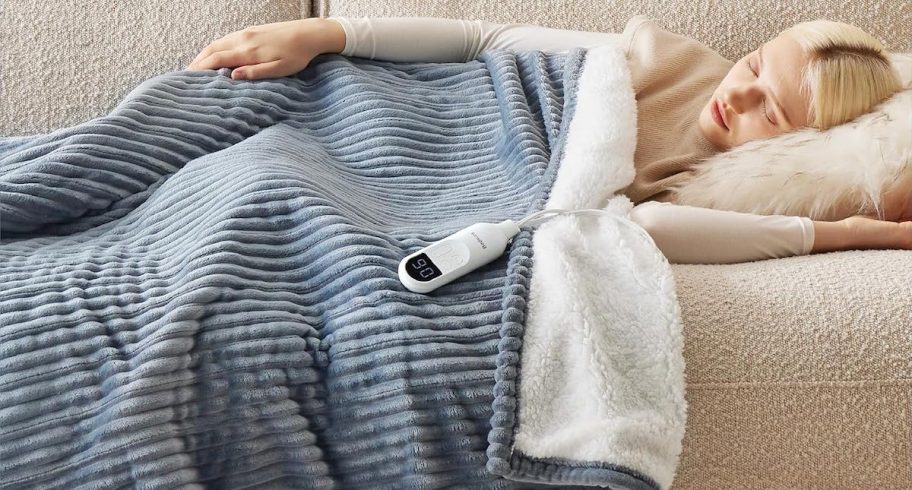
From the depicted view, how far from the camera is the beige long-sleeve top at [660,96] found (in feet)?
3.02

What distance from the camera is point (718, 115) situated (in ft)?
3.57

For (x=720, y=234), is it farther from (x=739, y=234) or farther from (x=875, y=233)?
(x=875, y=233)

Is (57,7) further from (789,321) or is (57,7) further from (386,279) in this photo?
(789,321)

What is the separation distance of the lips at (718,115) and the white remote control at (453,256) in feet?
1.30

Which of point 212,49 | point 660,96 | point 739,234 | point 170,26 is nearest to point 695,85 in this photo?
point 660,96

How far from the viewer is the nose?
106 cm

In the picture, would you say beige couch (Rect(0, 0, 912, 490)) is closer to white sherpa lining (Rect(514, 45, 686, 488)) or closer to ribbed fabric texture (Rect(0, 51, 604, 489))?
white sherpa lining (Rect(514, 45, 686, 488))

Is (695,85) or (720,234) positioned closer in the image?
(720,234)

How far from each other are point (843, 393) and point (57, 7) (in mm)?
1218

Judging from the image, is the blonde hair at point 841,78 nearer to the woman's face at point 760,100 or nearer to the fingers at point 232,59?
the woman's face at point 760,100

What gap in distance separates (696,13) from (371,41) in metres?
0.53

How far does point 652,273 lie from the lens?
32.2 inches

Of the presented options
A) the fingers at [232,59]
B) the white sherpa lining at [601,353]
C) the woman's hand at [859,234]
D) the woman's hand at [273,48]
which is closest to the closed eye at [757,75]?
the woman's hand at [859,234]

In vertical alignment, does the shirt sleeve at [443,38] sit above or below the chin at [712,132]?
above
